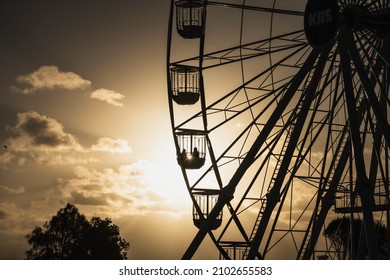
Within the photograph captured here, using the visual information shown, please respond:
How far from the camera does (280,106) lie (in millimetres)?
28188

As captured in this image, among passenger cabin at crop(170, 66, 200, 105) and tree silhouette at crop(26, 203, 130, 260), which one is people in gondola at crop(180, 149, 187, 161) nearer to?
passenger cabin at crop(170, 66, 200, 105)

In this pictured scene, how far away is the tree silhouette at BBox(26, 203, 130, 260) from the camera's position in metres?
77.3

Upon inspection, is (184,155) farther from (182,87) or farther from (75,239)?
(75,239)

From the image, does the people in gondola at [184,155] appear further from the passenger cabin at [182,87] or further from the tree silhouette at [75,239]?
the tree silhouette at [75,239]

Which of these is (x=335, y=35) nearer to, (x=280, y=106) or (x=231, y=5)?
(x=280, y=106)

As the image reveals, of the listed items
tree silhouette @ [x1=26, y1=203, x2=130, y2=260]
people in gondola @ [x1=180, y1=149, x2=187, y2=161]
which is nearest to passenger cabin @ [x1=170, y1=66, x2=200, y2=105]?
people in gondola @ [x1=180, y1=149, x2=187, y2=161]

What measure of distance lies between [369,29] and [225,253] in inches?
379

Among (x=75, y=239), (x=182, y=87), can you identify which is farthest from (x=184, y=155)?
(x=75, y=239)

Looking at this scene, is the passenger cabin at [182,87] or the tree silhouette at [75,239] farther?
the tree silhouette at [75,239]

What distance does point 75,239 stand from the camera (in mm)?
79688

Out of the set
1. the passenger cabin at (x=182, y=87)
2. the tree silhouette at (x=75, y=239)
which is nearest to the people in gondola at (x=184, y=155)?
the passenger cabin at (x=182, y=87)

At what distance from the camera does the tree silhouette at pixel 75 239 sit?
254 ft

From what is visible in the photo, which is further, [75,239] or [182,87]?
[75,239]
